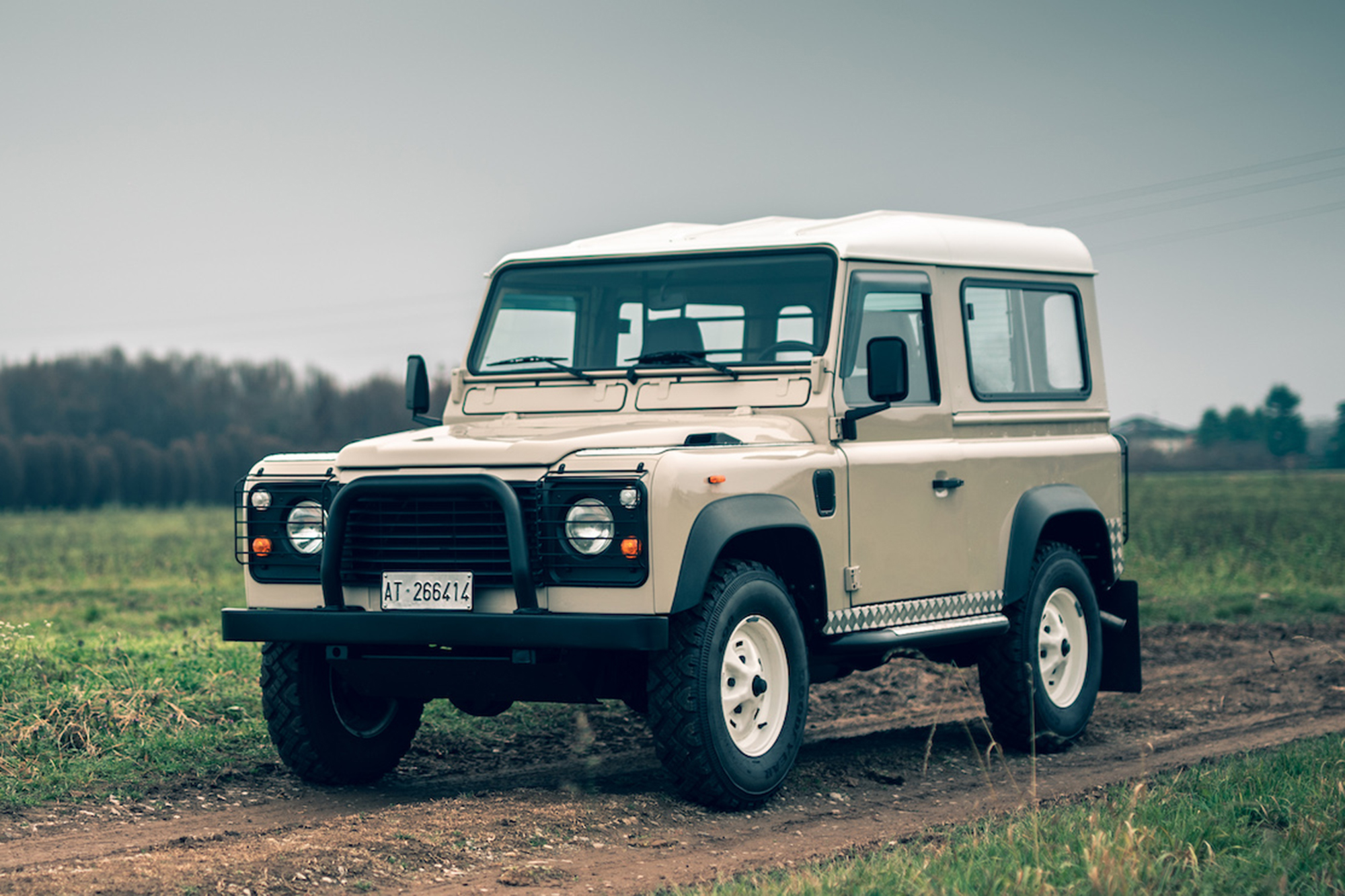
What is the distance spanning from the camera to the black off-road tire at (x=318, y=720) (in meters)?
6.85

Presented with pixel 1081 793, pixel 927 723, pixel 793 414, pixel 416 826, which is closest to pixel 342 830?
pixel 416 826

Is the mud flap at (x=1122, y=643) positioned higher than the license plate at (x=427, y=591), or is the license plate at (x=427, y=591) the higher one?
the license plate at (x=427, y=591)

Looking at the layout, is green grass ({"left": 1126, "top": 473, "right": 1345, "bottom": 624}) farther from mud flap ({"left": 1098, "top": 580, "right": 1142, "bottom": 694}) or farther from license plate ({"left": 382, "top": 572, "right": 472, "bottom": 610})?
license plate ({"left": 382, "top": 572, "right": 472, "bottom": 610})

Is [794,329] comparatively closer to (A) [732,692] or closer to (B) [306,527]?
(A) [732,692]

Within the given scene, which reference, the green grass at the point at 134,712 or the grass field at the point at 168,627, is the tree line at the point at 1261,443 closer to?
the grass field at the point at 168,627

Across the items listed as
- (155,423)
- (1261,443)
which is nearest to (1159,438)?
(1261,443)

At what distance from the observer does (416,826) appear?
5.93 meters

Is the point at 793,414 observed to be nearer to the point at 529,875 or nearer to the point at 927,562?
the point at 927,562

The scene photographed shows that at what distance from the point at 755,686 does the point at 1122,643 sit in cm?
351

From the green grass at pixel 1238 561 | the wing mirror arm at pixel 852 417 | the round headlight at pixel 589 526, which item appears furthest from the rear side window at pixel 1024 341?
the green grass at pixel 1238 561

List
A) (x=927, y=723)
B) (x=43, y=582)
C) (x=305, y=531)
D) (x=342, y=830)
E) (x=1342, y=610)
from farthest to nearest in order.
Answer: (x=43, y=582) < (x=1342, y=610) < (x=927, y=723) < (x=305, y=531) < (x=342, y=830)

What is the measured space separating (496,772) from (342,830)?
170 cm

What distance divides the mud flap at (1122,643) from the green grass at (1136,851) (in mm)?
2542

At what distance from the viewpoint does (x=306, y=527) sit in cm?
662
